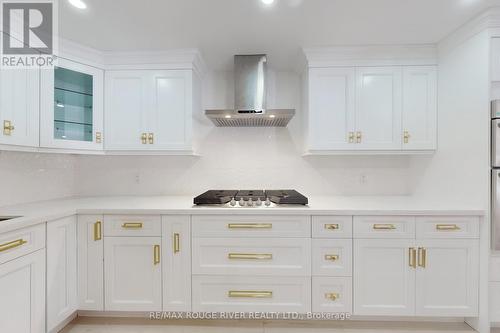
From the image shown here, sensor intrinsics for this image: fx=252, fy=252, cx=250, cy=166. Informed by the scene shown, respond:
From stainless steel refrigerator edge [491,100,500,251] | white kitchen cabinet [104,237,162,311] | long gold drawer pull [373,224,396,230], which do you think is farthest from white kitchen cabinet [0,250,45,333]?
stainless steel refrigerator edge [491,100,500,251]

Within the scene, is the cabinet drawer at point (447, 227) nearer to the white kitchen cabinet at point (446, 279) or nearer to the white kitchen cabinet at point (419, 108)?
the white kitchen cabinet at point (446, 279)

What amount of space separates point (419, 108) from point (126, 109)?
260 cm

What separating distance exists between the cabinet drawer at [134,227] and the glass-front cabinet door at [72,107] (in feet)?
2.56

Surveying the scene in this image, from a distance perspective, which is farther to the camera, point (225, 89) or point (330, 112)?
point (225, 89)

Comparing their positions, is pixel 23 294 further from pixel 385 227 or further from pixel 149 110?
pixel 385 227

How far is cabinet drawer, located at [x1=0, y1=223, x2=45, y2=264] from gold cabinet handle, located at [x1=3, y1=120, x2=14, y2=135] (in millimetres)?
639

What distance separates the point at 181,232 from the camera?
74.0 inches

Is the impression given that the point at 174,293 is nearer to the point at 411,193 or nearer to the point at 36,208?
Answer: the point at 36,208

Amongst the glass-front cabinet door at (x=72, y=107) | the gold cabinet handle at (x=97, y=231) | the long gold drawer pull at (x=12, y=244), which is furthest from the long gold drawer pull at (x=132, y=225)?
the glass-front cabinet door at (x=72, y=107)

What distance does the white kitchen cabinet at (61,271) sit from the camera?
1664 mm

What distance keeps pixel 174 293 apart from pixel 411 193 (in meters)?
2.36

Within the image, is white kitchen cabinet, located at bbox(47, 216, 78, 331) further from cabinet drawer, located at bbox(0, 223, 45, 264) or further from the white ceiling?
the white ceiling

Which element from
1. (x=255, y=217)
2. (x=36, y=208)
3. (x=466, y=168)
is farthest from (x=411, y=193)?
(x=36, y=208)

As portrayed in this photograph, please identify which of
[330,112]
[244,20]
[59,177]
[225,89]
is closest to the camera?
[244,20]
